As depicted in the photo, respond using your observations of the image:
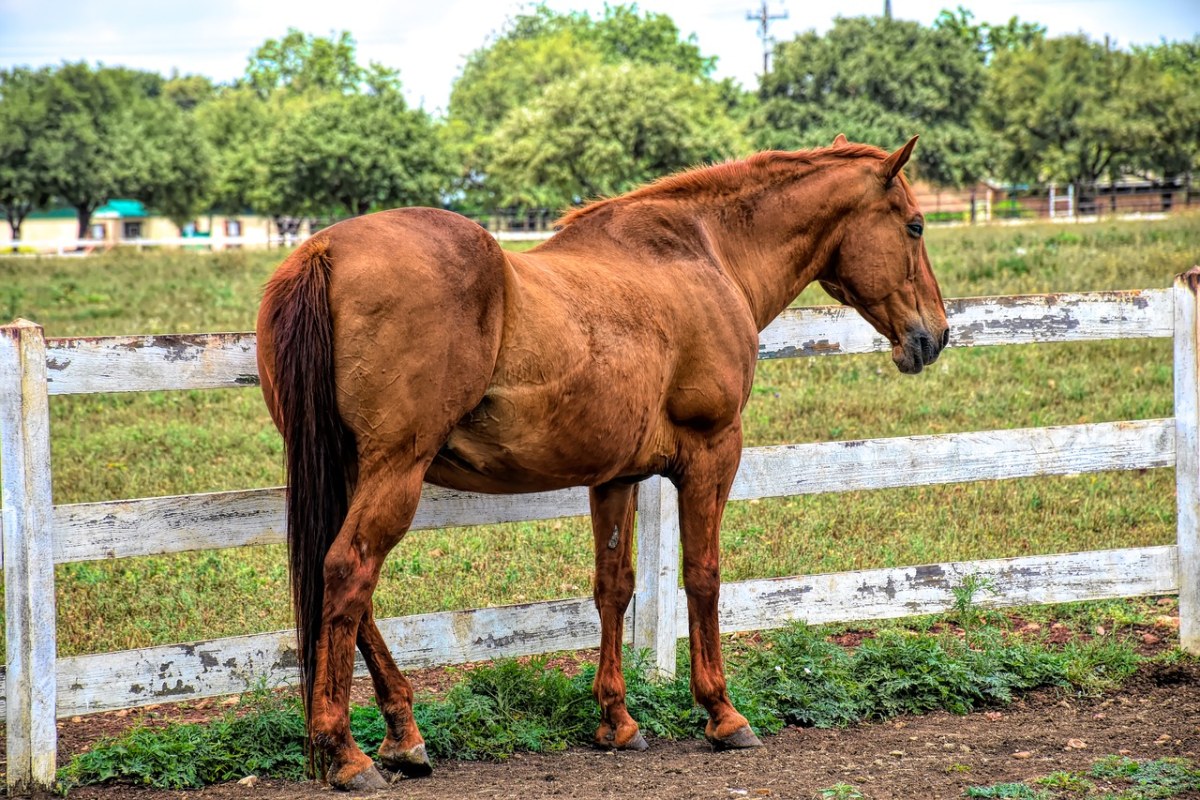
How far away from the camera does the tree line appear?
44.7m

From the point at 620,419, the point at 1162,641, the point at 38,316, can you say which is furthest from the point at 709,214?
the point at 38,316

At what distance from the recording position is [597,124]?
43.7 meters

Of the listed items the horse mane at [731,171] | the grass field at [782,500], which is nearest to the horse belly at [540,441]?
the horse mane at [731,171]

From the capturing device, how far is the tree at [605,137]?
43438mm

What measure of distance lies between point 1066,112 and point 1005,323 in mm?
50606

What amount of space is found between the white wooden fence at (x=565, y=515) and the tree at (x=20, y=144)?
47437 millimetres

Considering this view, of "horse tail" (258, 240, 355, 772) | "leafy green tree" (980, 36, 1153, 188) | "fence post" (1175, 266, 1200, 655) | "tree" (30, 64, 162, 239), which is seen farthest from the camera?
"leafy green tree" (980, 36, 1153, 188)

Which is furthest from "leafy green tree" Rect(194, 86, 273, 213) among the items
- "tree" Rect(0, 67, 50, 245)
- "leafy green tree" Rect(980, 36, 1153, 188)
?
"leafy green tree" Rect(980, 36, 1153, 188)

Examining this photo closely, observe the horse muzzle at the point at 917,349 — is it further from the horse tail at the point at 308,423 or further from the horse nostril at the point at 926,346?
the horse tail at the point at 308,423

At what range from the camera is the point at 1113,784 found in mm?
3889

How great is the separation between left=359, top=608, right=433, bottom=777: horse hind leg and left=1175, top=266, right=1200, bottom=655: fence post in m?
3.89

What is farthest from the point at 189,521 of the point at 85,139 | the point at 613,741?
the point at 85,139

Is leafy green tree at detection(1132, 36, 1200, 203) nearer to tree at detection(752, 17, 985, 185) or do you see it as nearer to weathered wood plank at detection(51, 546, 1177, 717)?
tree at detection(752, 17, 985, 185)

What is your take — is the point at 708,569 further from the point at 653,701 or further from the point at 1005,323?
the point at 1005,323
